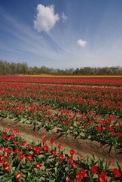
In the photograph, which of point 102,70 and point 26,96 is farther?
point 102,70

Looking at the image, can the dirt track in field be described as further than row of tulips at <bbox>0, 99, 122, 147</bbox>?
No

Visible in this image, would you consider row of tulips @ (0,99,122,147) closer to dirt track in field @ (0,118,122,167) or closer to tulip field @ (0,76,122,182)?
tulip field @ (0,76,122,182)

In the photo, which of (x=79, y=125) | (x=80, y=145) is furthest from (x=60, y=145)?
(x=79, y=125)

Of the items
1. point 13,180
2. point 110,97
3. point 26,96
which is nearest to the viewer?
point 13,180

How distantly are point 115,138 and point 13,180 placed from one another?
3601 mm

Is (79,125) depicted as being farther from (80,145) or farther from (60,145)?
(60,145)

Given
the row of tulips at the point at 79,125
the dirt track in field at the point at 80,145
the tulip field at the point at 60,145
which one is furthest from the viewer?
the row of tulips at the point at 79,125

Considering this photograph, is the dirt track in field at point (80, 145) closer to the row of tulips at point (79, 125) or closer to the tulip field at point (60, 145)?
the tulip field at point (60, 145)

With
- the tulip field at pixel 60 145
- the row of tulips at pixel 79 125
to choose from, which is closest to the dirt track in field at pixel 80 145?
the tulip field at pixel 60 145

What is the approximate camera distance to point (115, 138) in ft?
19.0

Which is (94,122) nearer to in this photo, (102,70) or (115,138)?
(115,138)

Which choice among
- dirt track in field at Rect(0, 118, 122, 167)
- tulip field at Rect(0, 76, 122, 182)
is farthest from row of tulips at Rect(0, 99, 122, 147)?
dirt track in field at Rect(0, 118, 122, 167)

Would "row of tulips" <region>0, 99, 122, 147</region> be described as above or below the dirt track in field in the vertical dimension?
above

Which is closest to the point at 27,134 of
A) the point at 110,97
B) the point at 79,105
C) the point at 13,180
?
the point at 13,180
